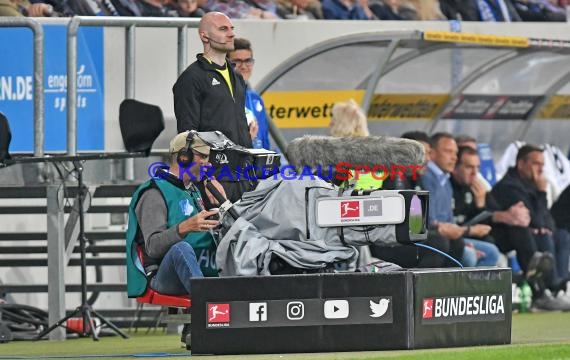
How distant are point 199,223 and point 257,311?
75 cm

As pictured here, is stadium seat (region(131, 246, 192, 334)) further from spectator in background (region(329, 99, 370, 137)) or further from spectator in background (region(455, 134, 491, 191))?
spectator in background (region(455, 134, 491, 191))

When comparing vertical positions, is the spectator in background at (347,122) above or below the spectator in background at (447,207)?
above

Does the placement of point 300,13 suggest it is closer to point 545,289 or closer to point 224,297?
point 545,289

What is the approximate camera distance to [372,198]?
909 cm

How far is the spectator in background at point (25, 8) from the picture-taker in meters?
13.2

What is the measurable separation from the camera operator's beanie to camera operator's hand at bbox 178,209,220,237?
1.68 ft

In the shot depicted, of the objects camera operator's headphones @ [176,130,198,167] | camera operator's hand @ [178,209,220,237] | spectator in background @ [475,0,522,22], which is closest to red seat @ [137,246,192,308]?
camera operator's hand @ [178,209,220,237]

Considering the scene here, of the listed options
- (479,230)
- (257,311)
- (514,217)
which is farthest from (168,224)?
(514,217)

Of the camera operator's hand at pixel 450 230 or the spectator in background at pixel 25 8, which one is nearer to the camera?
the spectator in background at pixel 25 8

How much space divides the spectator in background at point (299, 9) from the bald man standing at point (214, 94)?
4259mm

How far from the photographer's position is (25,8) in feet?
44.1

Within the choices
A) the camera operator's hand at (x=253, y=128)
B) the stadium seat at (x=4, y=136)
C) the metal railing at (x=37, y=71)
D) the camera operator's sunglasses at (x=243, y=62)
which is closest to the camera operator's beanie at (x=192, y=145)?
the camera operator's hand at (x=253, y=128)

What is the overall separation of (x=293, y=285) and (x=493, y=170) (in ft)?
25.3

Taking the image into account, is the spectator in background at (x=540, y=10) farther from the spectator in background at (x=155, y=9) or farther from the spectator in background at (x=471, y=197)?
the spectator in background at (x=155, y=9)
